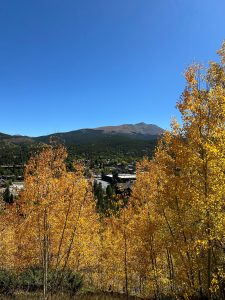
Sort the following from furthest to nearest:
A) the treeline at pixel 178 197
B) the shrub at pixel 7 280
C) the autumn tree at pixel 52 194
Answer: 1. the shrub at pixel 7 280
2. the autumn tree at pixel 52 194
3. the treeline at pixel 178 197

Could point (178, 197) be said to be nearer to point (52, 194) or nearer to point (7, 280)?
point (52, 194)

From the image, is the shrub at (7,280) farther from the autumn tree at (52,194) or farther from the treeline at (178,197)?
the autumn tree at (52,194)

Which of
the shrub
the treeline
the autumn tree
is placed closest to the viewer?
the treeline

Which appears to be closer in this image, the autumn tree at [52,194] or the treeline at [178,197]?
the treeline at [178,197]

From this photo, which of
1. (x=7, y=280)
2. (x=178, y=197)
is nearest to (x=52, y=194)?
(x=178, y=197)

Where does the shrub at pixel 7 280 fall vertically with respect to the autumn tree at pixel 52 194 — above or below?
below

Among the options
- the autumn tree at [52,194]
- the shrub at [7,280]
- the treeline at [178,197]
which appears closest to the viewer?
the treeline at [178,197]

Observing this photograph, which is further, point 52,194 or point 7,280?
point 7,280

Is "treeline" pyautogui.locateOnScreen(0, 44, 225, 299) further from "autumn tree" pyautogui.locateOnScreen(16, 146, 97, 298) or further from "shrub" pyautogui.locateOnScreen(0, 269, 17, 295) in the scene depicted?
"shrub" pyautogui.locateOnScreen(0, 269, 17, 295)

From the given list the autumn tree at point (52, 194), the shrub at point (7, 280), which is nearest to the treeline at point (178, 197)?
the autumn tree at point (52, 194)

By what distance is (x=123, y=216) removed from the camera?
21766 mm

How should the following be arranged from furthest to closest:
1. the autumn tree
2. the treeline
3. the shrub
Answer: the shrub
the autumn tree
the treeline

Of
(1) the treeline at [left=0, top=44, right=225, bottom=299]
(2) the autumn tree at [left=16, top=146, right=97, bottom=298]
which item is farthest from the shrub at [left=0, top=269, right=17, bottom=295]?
(2) the autumn tree at [left=16, top=146, right=97, bottom=298]

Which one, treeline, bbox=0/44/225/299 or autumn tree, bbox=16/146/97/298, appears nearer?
treeline, bbox=0/44/225/299
